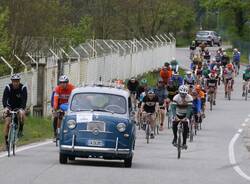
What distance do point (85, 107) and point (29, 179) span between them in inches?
161

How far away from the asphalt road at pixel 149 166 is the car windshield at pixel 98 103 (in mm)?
1182

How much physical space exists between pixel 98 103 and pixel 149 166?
1.74 meters

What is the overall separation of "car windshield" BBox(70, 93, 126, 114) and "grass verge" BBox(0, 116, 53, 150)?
Answer: 4.79m

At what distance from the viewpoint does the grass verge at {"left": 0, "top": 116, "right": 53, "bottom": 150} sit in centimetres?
2749

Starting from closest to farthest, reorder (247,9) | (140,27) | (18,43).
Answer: (18,43), (140,27), (247,9)

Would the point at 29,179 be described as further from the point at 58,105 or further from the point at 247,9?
the point at 247,9

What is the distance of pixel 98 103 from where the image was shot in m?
20.8

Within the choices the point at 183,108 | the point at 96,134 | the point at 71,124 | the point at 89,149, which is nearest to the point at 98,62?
the point at 183,108

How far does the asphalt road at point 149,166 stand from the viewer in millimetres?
17500

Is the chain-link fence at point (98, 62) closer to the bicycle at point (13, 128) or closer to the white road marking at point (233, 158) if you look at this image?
the white road marking at point (233, 158)

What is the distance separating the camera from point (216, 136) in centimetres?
3300

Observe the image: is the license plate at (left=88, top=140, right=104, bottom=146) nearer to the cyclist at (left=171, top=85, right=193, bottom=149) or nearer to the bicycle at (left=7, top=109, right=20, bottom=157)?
the bicycle at (left=7, top=109, right=20, bottom=157)

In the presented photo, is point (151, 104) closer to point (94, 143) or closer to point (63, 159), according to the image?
point (63, 159)

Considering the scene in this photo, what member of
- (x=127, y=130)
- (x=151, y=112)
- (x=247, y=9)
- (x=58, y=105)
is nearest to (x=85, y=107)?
(x=127, y=130)
